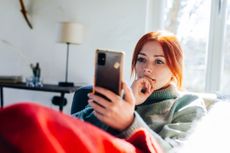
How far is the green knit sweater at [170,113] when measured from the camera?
34.1 inches

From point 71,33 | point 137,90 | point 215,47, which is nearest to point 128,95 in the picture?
point 137,90

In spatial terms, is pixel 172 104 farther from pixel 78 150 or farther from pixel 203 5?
pixel 203 5

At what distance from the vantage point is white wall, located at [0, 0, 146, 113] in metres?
2.74

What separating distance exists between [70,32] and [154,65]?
1665 mm

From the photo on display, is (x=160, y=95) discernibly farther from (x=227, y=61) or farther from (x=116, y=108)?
(x=227, y=61)

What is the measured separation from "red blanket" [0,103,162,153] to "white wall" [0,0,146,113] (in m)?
2.31

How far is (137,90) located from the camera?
2.91 feet

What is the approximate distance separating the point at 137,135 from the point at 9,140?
0.71 ft

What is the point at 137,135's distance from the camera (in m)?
0.50

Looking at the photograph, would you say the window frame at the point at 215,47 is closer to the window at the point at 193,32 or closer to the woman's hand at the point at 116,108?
the window at the point at 193,32

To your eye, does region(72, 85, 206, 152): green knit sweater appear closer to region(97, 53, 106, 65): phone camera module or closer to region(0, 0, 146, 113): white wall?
region(97, 53, 106, 65): phone camera module

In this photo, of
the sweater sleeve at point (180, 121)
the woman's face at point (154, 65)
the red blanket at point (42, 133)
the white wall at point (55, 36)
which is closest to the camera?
the red blanket at point (42, 133)

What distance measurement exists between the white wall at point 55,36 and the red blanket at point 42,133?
231cm

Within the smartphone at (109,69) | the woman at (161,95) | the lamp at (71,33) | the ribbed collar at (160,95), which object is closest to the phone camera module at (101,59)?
the smartphone at (109,69)
